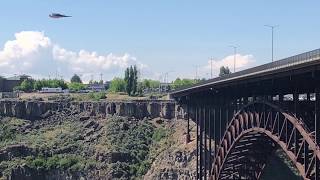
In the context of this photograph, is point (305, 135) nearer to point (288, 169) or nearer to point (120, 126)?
point (288, 169)

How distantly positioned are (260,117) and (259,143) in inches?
453

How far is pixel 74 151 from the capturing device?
13288cm

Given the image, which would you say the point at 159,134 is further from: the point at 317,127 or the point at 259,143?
the point at 317,127

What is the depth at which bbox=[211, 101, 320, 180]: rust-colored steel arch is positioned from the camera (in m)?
49.9

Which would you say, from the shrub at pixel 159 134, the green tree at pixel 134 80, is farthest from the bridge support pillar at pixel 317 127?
the green tree at pixel 134 80

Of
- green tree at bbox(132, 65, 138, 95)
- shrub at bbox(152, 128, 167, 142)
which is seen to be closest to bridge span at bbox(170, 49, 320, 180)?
shrub at bbox(152, 128, 167, 142)

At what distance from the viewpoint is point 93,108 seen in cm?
15062

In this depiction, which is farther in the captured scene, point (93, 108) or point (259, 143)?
point (93, 108)

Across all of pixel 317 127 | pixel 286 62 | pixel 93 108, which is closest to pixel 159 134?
pixel 93 108

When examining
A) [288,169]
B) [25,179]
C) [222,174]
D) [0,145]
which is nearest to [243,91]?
[222,174]

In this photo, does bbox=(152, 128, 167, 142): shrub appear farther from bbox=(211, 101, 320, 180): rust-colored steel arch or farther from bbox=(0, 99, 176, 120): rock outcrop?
bbox=(211, 101, 320, 180): rust-colored steel arch

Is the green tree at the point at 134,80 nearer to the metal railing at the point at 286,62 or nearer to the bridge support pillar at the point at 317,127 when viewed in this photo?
the metal railing at the point at 286,62

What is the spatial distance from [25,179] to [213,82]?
5808cm

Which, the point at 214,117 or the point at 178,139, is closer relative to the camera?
the point at 214,117
